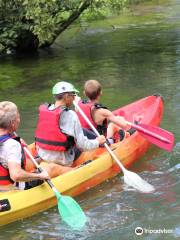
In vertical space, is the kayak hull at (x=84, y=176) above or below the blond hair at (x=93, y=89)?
below

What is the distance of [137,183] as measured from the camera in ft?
17.4

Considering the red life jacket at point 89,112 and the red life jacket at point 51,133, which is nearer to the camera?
the red life jacket at point 51,133

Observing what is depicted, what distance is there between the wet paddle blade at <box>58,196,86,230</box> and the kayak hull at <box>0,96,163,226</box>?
0.77 ft

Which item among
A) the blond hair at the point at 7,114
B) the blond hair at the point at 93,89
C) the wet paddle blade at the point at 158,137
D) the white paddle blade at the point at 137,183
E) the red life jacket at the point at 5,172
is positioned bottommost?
the white paddle blade at the point at 137,183

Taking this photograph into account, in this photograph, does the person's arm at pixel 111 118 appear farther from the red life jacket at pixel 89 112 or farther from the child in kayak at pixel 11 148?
the child in kayak at pixel 11 148

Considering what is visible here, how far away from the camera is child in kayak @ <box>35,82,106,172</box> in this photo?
5090 mm

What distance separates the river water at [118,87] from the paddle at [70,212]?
67 mm

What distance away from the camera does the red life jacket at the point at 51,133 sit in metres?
5.09

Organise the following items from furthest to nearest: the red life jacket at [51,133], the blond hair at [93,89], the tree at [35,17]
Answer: the tree at [35,17], the blond hair at [93,89], the red life jacket at [51,133]

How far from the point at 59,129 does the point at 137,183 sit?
998mm

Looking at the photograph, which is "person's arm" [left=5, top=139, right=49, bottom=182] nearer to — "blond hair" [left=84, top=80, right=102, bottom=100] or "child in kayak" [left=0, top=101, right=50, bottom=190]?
"child in kayak" [left=0, top=101, right=50, bottom=190]

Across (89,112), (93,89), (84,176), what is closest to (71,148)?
(84,176)

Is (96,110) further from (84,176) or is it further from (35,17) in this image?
(35,17)

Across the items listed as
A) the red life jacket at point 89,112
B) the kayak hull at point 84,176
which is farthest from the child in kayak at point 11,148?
the red life jacket at point 89,112
